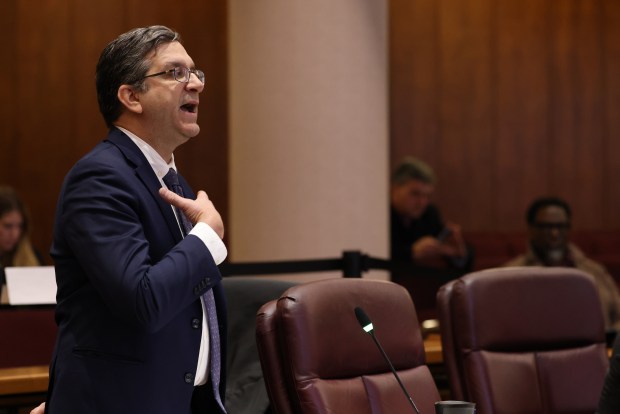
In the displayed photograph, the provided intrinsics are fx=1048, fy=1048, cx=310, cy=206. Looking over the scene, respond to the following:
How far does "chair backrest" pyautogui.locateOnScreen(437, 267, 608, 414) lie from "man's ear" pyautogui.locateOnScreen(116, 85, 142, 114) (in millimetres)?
1493

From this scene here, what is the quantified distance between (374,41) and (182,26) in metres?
2.84

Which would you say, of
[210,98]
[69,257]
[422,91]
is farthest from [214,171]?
[69,257]

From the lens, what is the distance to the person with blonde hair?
5016 mm

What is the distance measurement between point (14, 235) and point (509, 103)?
628 cm

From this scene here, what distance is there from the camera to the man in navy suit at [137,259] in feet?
6.31

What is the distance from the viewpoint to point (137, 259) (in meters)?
1.92

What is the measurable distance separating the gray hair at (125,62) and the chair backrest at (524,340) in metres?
1.50

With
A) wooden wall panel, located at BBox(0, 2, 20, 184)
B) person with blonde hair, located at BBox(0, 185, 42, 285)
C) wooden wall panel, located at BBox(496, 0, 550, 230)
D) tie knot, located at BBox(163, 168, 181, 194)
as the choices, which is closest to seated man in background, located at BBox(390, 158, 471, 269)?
person with blonde hair, located at BBox(0, 185, 42, 285)

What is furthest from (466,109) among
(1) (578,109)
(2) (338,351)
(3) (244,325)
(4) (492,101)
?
(2) (338,351)

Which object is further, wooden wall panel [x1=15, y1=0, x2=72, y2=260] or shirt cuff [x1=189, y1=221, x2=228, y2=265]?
wooden wall panel [x1=15, y1=0, x2=72, y2=260]

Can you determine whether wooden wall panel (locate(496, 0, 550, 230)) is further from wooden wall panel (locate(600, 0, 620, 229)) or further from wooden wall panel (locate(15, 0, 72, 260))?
wooden wall panel (locate(15, 0, 72, 260))

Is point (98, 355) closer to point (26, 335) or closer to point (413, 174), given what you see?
point (26, 335)

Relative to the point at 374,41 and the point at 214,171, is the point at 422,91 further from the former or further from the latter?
the point at 374,41

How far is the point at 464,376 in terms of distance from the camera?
3.26m
